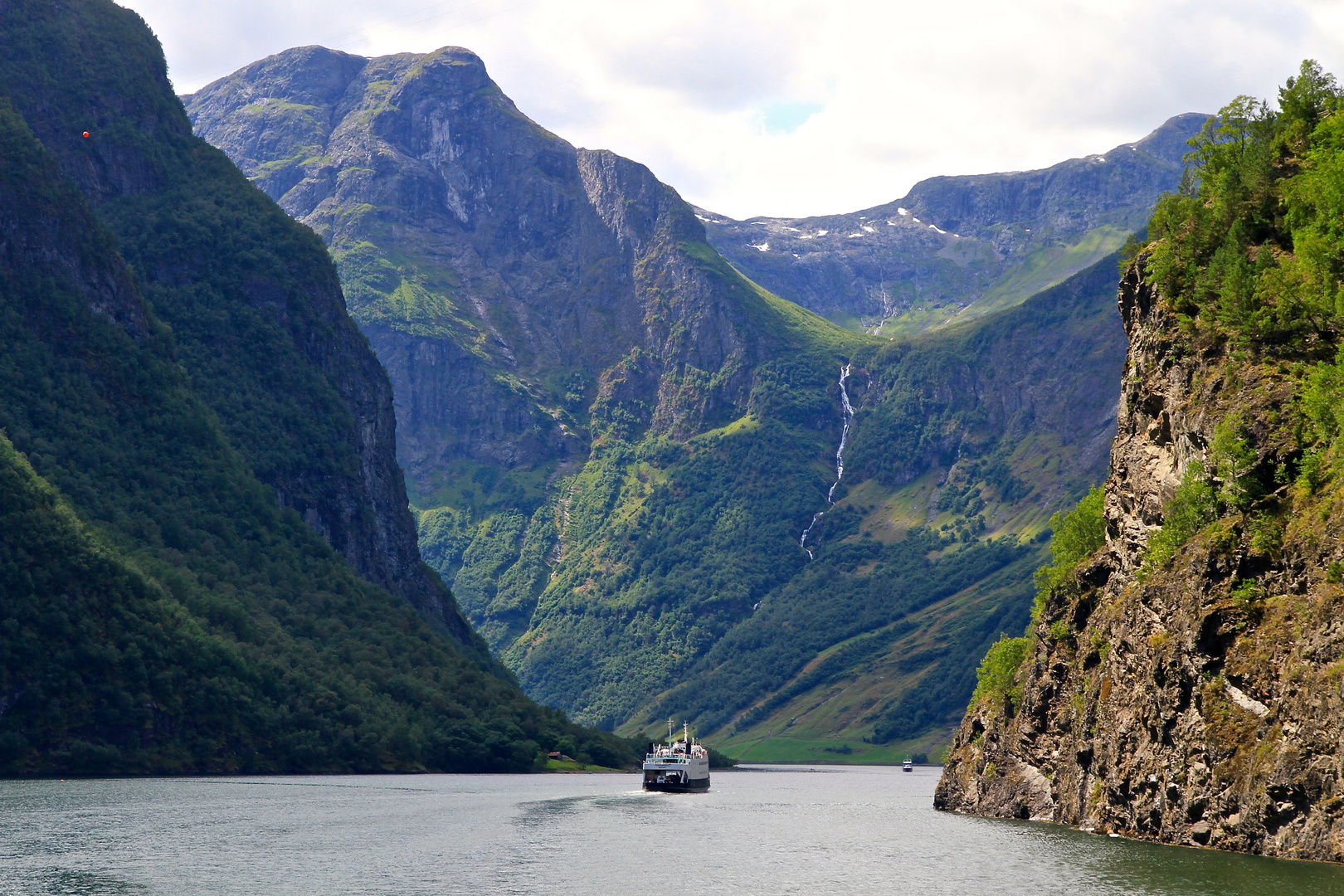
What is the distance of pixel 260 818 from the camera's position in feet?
478

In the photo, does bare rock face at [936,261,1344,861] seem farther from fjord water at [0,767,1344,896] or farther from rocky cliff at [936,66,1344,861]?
fjord water at [0,767,1344,896]

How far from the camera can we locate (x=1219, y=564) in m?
103

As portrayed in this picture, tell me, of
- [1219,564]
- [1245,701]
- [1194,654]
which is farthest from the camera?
[1219,564]

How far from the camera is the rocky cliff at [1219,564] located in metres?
90.4

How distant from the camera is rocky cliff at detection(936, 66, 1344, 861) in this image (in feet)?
297

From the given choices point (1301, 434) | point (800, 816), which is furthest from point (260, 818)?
point (1301, 434)

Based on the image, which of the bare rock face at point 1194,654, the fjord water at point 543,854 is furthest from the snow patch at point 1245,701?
the fjord water at point 543,854

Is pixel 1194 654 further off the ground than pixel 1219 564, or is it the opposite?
pixel 1219 564

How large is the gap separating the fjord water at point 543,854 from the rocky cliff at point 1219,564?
17.5 feet

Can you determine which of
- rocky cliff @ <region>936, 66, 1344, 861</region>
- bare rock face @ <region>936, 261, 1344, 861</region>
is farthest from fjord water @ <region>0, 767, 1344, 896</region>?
rocky cliff @ <region>936, 66, 1344, 861</region>

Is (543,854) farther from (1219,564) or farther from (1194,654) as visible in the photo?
(1219,564)

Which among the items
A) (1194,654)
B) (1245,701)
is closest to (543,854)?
(1194,654)

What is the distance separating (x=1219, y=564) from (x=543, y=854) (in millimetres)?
60726

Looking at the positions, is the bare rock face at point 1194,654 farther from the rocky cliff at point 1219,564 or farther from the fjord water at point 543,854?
the fjord water at point 543,854
